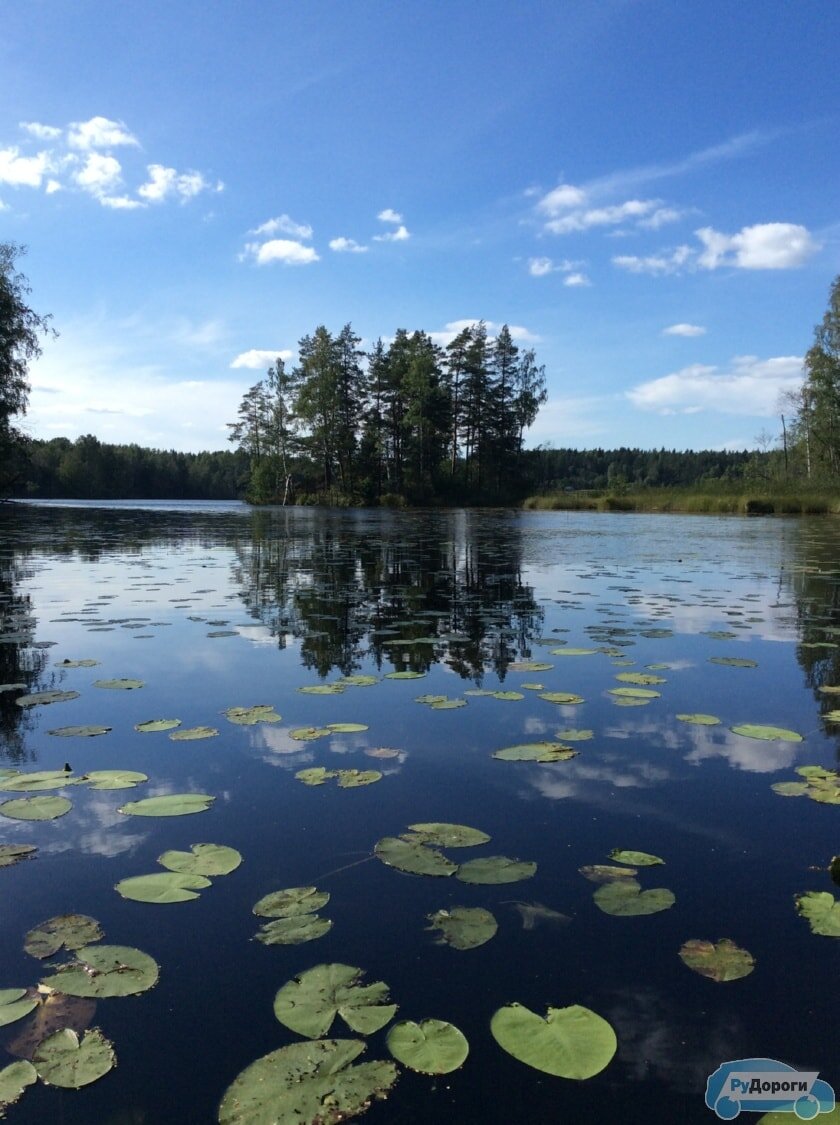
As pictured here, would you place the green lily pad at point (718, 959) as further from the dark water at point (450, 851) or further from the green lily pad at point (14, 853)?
the green lily pad at point (14, 853)

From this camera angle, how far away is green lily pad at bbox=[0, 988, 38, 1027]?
64.6 inches

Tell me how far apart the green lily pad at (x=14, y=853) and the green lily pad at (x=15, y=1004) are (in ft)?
2.52

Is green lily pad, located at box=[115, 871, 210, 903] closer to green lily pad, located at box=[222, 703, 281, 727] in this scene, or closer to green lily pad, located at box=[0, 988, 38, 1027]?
green lily pad, located at box=[0, 988, 38, 1027]

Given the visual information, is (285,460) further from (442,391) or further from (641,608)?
(641,608)

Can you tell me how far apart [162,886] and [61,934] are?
0.33 m

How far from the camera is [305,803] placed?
9.51 feet

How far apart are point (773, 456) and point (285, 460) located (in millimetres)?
43564

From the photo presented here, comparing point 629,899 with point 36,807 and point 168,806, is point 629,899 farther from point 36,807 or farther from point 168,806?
point 36,807

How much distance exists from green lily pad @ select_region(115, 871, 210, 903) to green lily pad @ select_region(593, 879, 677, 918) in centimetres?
126

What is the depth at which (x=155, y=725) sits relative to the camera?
384 centimetres

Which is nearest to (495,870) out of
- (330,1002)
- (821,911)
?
(330,1002)

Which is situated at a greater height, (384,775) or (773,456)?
(773,456)

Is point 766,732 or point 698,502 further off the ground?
point 698,502

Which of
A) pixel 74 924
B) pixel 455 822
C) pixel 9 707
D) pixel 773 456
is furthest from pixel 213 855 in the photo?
pixel 773 456
